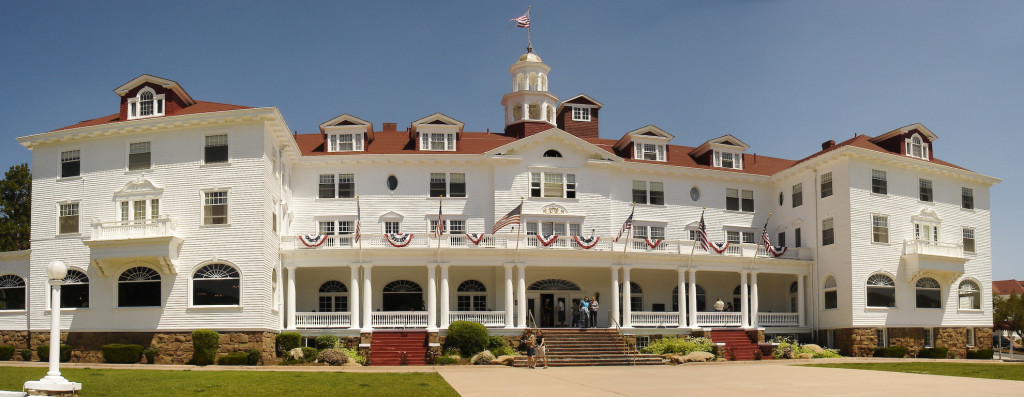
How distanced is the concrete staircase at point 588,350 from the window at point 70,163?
20.2 metres

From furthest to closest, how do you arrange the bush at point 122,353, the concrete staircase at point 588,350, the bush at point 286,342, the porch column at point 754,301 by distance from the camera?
the porch column at point 754,301, the bush at point 286,342, the concrete staircase at point 588,350, the bush at point 122,353

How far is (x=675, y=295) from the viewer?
47.5 metres

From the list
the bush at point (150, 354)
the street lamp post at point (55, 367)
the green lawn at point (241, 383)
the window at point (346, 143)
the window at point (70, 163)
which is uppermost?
the window at point (346, 143)

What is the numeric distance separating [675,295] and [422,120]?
15.3 m

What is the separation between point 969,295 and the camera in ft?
155

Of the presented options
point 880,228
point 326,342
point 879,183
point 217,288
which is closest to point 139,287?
point 217,288

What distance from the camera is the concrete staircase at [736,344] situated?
133 feet

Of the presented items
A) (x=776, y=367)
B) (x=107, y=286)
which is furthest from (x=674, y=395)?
(x=107, y=286)

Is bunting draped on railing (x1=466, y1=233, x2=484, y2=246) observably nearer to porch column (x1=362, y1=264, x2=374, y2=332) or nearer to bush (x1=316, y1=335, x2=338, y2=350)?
porch column (x1=362, y1=264, x2=374, y2=332)

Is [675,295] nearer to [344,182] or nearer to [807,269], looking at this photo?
[807,269]

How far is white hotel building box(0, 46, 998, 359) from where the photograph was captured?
1474 inches

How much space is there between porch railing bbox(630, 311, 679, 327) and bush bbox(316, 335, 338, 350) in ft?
42.9

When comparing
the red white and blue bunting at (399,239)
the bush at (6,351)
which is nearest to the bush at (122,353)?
the bush at (6,351)

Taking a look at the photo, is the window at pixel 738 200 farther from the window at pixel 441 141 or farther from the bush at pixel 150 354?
the bush at pixel 150 354
